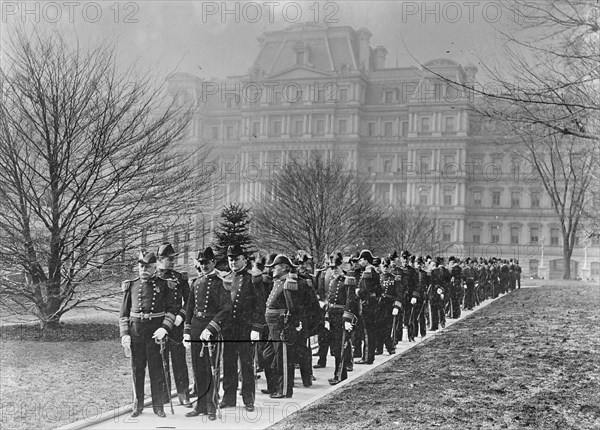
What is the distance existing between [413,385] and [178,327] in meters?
3.32

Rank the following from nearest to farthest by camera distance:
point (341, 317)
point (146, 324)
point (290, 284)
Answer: point (146, 324) < point (290, 284) < point (341, 317)

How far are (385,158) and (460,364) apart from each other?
58479 millimetres

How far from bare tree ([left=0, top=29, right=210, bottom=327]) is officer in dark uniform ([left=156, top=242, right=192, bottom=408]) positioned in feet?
15.2

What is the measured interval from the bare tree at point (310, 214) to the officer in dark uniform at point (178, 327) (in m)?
15.7

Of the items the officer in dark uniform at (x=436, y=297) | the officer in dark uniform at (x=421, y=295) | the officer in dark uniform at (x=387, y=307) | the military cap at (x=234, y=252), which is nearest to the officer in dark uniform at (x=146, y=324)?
the military cap at (x=234, y=252)

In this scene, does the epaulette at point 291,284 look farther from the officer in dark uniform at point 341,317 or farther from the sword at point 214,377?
the officer in dark uniform at point 341,317

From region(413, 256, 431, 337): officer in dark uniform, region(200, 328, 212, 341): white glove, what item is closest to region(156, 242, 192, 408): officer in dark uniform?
region(200, 328, 212, 341): white glove

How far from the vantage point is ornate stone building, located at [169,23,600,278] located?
151 feet

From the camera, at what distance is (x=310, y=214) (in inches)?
957

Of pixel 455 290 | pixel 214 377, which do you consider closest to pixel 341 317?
pixel 214 377

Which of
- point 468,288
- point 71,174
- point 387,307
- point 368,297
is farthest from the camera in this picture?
point 468,288

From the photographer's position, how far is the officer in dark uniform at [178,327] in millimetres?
7414

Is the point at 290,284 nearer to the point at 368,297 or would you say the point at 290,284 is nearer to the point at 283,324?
the point at 283,324

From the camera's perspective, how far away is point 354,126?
62.1 metres
